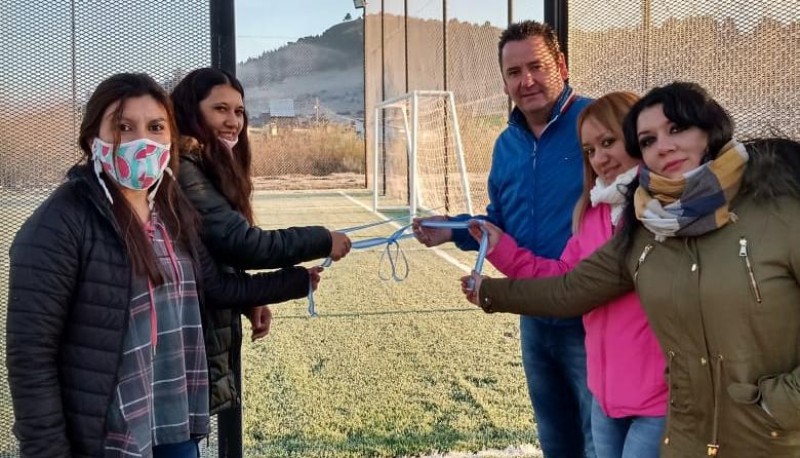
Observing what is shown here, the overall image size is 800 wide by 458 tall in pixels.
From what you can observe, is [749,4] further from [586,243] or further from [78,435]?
[78,435]

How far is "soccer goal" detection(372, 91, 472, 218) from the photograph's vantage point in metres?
13.8

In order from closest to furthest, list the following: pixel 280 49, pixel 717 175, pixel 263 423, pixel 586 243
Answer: pixel 717 175, pixel 586 243, pixel 263 423, pixel 280 49

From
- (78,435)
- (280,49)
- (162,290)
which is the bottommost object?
(78,435)

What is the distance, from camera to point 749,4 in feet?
8.48

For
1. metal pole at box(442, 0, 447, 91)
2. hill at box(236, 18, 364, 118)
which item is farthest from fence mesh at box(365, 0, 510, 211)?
hill at box(236, 18, 364, 118)

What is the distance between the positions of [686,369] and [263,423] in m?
3.23

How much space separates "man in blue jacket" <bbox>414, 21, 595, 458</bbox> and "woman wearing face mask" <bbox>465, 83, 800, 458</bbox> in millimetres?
584

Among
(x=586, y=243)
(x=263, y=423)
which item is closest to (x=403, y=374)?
(x=263, y=423)

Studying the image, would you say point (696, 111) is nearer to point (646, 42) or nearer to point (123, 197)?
point (646, 42)

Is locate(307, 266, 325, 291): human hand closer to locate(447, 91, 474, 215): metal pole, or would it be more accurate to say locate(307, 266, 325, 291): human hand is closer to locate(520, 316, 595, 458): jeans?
locate(520, 316, 595, 458): jeans

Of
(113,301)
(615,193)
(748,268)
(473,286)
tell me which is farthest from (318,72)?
(748,268)

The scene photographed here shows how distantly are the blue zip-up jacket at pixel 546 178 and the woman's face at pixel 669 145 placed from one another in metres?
0.63

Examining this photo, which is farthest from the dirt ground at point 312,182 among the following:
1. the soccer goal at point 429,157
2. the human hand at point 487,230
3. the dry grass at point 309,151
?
the human hand at point 487,230

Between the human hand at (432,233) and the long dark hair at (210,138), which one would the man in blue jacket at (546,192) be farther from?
the long dark hair at (210,138)
